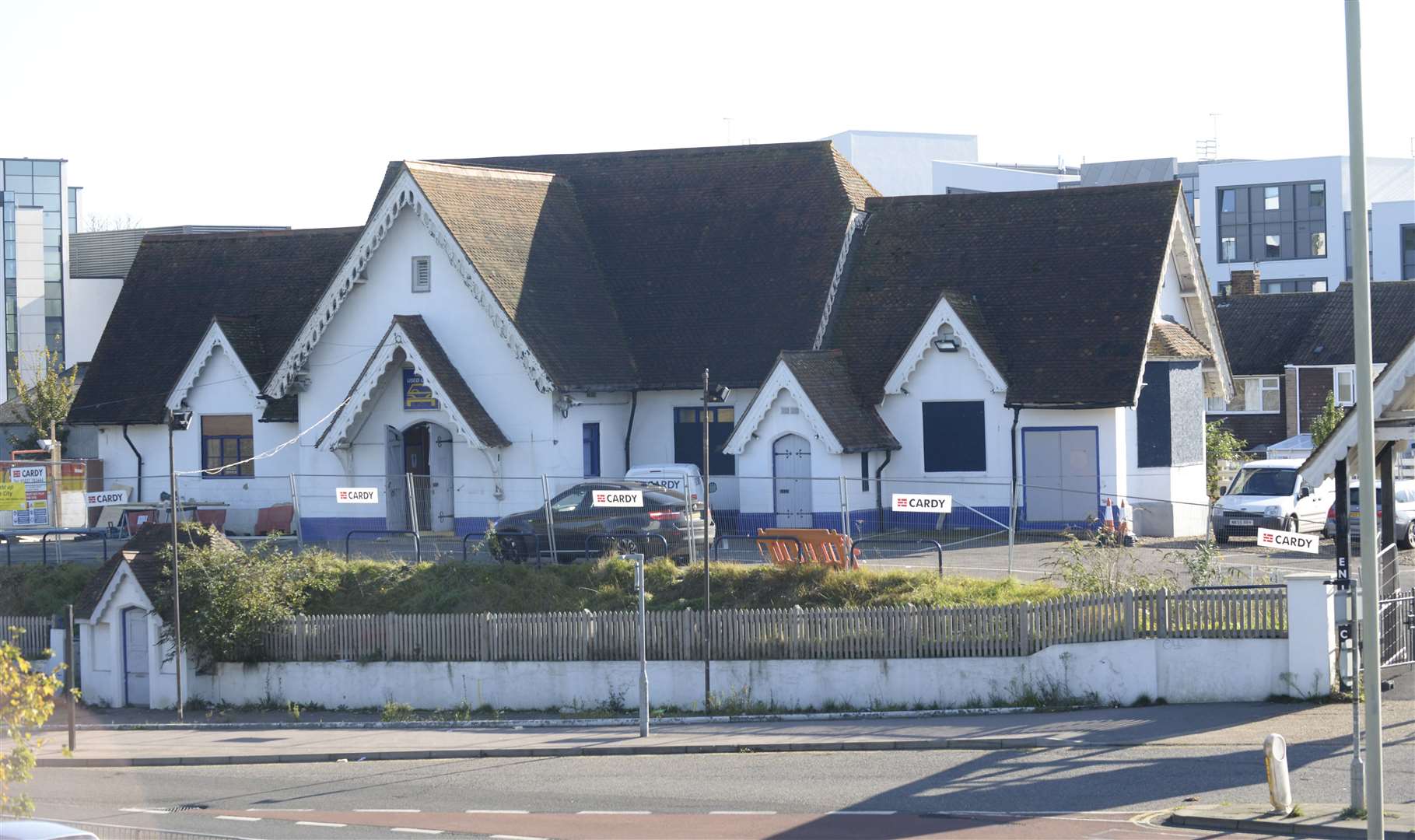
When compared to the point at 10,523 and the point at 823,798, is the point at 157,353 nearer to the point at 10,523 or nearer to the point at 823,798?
the point at 10,523

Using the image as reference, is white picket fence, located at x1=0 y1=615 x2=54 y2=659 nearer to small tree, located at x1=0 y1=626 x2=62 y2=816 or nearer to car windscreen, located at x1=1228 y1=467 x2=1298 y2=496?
small tree, located at x1=0 y1=626 x2=62 y2=816

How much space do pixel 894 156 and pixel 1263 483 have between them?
64259mm

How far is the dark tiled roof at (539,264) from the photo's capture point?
38938 mm

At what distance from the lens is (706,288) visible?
4159cm

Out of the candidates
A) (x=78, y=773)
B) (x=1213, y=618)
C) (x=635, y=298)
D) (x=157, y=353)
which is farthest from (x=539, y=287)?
(x=1213, y=618)

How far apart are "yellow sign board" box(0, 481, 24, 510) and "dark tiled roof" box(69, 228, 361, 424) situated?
322 centimetres

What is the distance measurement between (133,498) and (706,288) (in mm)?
16258

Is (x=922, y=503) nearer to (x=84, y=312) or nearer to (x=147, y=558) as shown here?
(x=147, y=558)

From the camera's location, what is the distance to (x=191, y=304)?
4625 cm

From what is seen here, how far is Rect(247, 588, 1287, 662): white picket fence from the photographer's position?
74.3 feet

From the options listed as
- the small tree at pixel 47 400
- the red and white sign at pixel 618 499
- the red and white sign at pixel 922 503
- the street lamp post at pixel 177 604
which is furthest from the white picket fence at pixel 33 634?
the small tree at pixel 47 400

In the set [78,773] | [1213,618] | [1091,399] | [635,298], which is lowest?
[78,773]

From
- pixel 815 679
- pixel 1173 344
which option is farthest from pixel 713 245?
pixel 815 679

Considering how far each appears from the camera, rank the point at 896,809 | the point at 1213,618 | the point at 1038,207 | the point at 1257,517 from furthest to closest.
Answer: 1. the point at 1038,207
2. the point at 1257,517
3. the point at 1213,618
4. the point at 896,809
